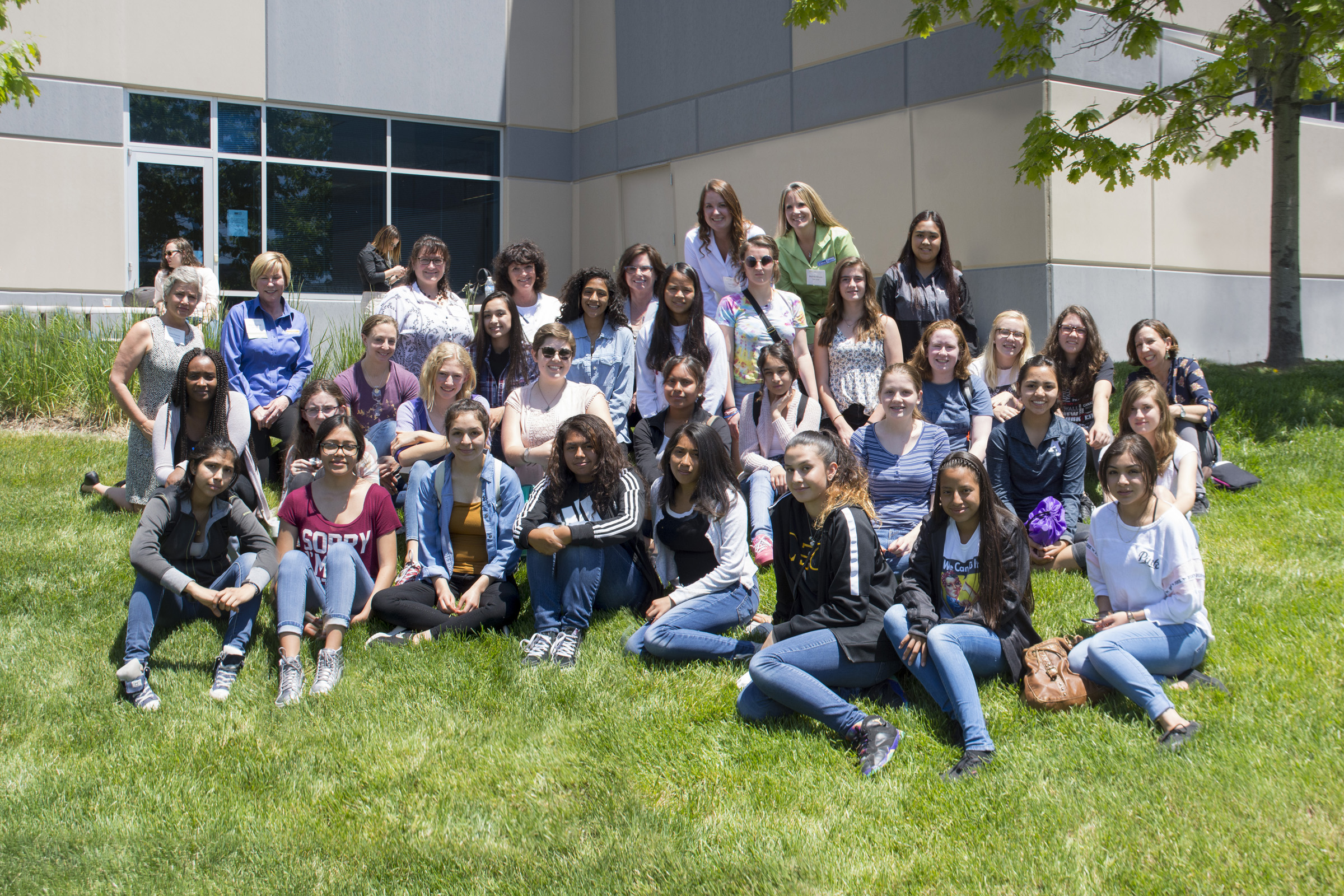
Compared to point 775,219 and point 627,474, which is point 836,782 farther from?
point 775,219

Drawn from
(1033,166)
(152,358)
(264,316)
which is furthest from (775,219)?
(152,358)

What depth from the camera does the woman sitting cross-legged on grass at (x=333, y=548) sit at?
517 cm

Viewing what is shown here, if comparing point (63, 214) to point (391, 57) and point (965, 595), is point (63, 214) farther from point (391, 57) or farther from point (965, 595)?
point (965, 595)

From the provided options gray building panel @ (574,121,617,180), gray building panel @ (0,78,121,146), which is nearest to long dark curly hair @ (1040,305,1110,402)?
gray building panel @ (574,121,617,180)

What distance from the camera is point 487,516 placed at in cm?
582

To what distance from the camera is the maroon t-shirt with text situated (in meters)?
5.56

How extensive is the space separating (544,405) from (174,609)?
2413 millimetres

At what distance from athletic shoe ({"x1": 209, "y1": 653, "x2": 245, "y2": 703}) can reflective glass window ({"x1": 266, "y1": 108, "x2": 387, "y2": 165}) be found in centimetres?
1210

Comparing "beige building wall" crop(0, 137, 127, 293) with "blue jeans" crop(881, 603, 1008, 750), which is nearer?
"blue jeans" crop(881, 603, 1008, 750)

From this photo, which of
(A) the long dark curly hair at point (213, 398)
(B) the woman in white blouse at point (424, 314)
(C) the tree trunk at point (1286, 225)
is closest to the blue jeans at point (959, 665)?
(A) the long dark curly hair at point (213, 398)

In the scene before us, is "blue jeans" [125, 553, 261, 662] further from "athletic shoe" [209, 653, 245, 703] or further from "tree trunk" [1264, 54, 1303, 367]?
"tree trunk" [1264, 54, 1303, 367]

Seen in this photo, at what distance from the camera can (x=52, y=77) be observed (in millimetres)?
13680

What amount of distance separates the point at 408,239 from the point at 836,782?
1425 cm

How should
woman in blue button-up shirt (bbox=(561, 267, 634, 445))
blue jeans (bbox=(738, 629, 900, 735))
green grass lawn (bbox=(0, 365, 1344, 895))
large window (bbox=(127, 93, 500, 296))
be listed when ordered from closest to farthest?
green grass lawn (bbox=(0, 365, 1344, 895)), blue jeans (bbox=(738, 629, 900, 735)), woman in blue button-up shirt (bbox=(561, 267, 634, 445)), large window (bbox=(127, 93, 500, 296))
